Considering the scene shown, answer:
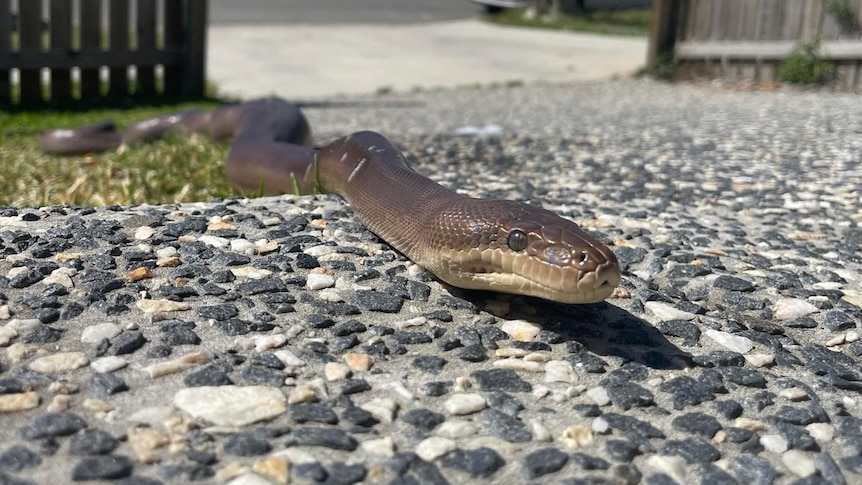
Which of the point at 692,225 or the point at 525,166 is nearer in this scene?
the point at 692,225

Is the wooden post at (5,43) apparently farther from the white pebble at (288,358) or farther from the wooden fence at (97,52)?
the white pebble at (288,358)

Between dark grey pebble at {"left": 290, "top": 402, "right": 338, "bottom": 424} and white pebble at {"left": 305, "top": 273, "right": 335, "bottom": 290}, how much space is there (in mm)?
714

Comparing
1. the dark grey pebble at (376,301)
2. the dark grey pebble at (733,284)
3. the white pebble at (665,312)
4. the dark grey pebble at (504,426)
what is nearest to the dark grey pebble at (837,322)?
the dark grey pebble at (733,284)

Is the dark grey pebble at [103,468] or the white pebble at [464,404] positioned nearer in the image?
the dark grey pebble at [103,468]

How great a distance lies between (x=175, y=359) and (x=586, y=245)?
3.67ft

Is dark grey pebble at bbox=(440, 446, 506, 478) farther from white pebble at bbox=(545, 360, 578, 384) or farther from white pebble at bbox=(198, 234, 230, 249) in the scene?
white pebble at bbox=(198, 234, 230, 249)

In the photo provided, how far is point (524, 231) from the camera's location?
2.55 m

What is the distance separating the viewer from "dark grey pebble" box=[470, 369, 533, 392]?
2.33 m

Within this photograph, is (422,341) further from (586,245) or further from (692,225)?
(692,225)

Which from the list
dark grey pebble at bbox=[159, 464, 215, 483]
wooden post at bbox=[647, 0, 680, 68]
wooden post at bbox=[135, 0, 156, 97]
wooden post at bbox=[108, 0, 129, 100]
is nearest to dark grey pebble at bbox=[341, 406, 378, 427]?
dark grey pebble at bbox=[159, 464, 215, 483]

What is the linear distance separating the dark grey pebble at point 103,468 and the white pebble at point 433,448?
0.61 m

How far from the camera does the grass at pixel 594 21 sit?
19.6 m

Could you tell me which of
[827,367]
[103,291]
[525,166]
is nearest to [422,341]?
[103,291]

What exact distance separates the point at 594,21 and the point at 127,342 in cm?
2141
